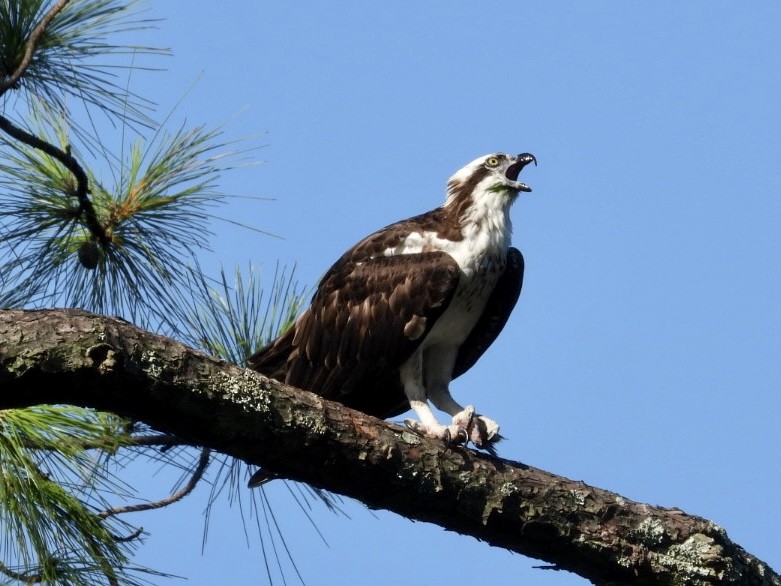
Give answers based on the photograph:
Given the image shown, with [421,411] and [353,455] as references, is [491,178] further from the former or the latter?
[353,455]

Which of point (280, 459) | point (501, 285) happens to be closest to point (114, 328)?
point (280, 459)

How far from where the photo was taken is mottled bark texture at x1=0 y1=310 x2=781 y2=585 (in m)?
3.82

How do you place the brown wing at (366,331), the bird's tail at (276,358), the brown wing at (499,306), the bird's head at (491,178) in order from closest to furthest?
the brown wing at (366,331) → the bird's tail at (276,358) → the brown wing at (499,306) → the bird's head at (491,178)

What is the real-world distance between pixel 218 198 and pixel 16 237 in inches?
37.1

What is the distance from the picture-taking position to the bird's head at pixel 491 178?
674 cm

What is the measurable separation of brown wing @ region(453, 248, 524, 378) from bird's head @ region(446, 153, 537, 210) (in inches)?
14.3

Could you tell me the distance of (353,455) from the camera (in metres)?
4.39

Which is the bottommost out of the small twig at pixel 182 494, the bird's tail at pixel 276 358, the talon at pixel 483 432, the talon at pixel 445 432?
the small twig at pixel 182 494

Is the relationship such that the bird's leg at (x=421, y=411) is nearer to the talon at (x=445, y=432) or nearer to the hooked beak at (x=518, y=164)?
the talon at (x=445, y=432)

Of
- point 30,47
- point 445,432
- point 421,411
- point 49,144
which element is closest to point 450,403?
point 421,411

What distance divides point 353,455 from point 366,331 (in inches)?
73.7

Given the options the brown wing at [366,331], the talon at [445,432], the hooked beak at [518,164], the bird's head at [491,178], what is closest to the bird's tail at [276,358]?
Answer: the brown wing at [366,331]

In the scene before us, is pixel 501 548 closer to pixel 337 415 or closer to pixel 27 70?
pixel 337 415

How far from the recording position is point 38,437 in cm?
447
